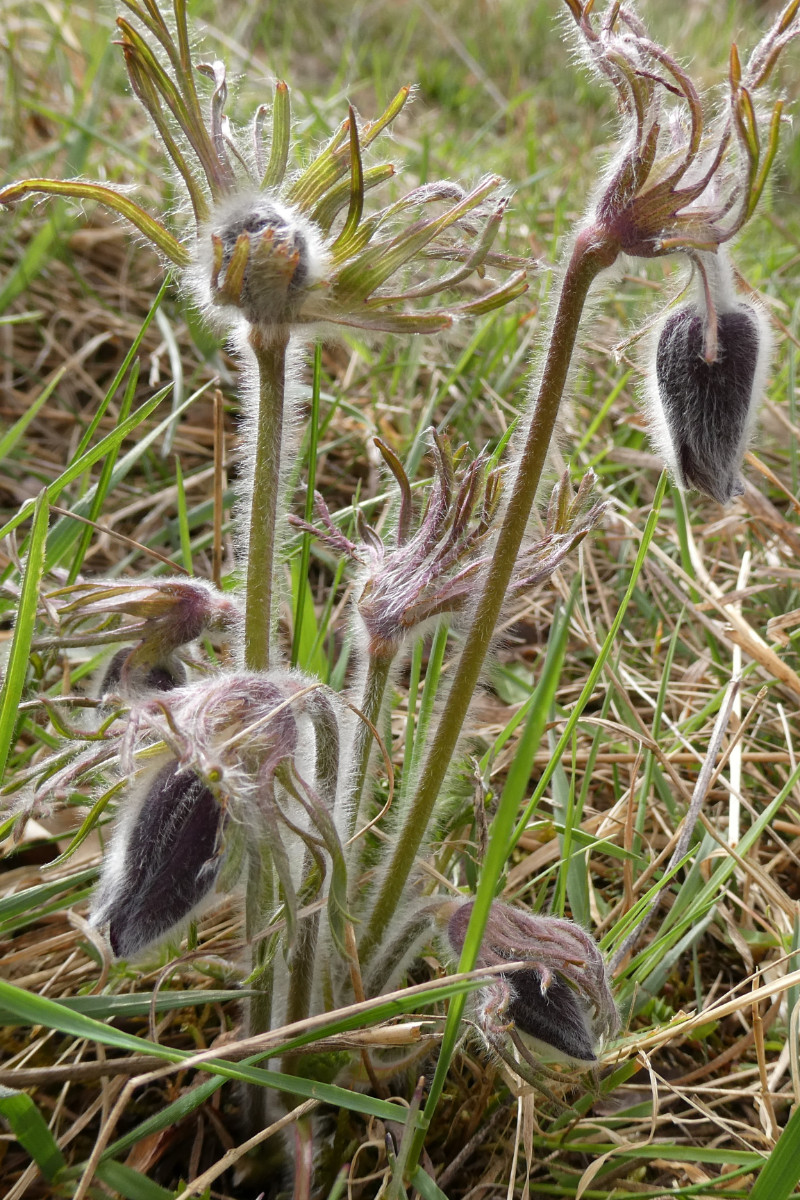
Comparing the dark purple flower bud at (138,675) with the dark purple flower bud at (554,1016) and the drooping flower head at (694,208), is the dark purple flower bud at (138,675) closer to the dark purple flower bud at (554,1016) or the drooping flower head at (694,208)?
the dark purple flower bud at (554,1016)

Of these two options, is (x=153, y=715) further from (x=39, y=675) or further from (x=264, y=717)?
(x=39, y=675)

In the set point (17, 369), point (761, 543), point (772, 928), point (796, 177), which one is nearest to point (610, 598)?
point (761, 543)

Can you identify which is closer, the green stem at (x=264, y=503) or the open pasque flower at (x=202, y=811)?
the open pasque flower at (x=202, y=811)

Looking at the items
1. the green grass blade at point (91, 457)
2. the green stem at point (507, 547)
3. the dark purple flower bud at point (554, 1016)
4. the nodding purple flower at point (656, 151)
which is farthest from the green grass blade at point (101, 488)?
the dark purple flower bud at point (554, 1016)

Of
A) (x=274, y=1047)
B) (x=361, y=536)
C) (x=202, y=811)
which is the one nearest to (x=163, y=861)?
(x=202, y=811)

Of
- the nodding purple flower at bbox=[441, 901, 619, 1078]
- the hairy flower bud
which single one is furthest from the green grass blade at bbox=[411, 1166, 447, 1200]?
the hairy flower bud

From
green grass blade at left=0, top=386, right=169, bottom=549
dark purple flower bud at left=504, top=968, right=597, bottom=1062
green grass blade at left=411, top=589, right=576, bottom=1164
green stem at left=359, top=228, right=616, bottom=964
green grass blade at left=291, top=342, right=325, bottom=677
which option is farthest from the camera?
green grass blade at left=291, top=342, right=325, bottom=677

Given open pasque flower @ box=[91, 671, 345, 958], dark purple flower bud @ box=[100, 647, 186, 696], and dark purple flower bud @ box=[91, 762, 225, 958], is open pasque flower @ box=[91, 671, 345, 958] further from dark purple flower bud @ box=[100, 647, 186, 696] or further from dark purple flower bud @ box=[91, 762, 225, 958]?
dark purple flower bud @ box=[100, 647, 186, 696]
